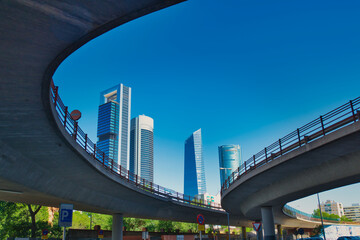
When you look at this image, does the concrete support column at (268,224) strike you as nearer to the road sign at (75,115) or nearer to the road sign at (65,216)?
the road sign at (75,115)

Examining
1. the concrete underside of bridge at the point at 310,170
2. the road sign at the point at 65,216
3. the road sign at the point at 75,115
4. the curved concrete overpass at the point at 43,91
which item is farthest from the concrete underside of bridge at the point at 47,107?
the road sign at the point at 75,115

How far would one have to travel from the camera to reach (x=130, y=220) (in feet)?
230

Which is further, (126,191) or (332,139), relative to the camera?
(126,191)

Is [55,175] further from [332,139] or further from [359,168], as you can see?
[359,168]

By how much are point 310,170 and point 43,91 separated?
56.2ft

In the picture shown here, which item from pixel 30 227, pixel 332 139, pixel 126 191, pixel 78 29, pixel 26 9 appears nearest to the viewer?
pixel 26 9

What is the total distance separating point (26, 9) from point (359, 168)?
659 inches

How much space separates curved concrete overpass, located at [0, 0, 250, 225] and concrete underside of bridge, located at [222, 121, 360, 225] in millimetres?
11691

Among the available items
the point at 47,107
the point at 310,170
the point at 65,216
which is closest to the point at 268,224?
the point at 310,170

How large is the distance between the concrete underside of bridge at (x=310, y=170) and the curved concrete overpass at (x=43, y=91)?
38.4 ft

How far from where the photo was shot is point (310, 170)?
795 inches

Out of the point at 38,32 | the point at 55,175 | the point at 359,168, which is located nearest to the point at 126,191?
the point at 55,175

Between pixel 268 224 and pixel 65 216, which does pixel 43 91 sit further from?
pixel 268 224

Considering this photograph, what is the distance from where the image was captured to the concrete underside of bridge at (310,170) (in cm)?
1552
